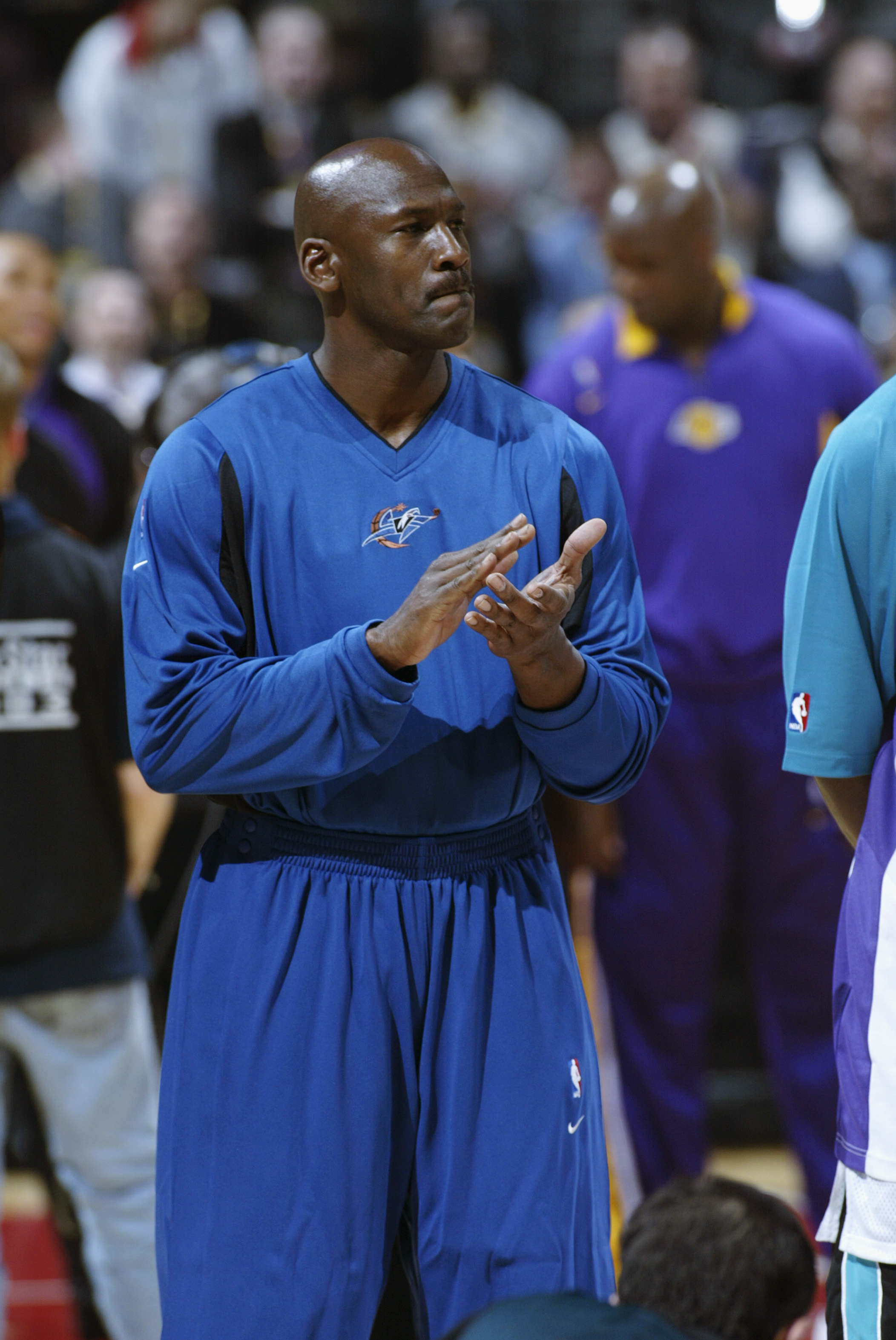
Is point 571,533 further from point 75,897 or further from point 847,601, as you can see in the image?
point 75,897

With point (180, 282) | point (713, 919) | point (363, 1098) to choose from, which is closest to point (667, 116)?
point (180, 282)

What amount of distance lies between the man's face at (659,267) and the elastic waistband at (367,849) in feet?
6.95

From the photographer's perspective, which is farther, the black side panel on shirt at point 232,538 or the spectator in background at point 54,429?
the spectator in background at point 54,429

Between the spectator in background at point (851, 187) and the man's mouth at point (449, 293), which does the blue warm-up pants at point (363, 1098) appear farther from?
the spectator in background at point (851, 187)

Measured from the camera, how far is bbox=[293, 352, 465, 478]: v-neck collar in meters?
2.28

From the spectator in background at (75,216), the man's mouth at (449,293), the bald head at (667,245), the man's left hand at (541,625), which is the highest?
the spectator in background at (75,216)

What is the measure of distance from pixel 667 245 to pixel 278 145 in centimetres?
478

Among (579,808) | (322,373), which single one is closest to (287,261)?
(579,808)

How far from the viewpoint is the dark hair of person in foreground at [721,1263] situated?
2.66 m

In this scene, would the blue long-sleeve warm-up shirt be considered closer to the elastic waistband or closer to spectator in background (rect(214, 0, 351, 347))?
the elastic waistband

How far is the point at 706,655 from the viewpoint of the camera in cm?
399

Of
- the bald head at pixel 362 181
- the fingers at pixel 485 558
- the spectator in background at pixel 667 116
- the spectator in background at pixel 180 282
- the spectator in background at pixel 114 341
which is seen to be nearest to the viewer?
the fingers at pixel 485 558

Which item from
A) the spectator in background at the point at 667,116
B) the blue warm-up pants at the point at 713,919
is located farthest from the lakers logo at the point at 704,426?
the spectator in background at the point at 667,116

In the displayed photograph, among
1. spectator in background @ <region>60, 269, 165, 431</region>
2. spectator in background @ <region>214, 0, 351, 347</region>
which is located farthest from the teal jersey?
spectator in background @ <region>214, 0, 351, 347</region>
